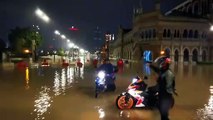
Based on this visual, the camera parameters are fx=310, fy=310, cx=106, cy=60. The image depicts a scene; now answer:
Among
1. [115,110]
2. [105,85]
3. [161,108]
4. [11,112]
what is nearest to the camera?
[161,108]

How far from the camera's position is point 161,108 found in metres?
7.33

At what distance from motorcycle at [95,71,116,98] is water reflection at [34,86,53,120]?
2.25 metres

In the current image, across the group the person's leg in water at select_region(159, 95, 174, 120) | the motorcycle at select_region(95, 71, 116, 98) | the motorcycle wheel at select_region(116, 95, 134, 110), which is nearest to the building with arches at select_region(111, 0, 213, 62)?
the motorcycle at select_region(95, 71, 116, 98)

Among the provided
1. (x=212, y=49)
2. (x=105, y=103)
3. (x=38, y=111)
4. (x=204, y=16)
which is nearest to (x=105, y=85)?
(x=105, y=103)

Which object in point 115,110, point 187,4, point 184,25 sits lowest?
point 115,110

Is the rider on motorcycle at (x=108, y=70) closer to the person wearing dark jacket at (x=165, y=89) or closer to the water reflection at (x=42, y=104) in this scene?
the water reflection at (x=42, y=104)

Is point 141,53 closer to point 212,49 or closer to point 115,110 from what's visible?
point 212,49

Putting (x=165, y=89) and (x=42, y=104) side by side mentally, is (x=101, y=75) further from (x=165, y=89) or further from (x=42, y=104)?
(x=165, y=89)

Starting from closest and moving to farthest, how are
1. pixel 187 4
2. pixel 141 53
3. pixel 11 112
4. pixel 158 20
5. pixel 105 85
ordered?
pixel 11 112
pixel 105 85
pixel 158 20
pixel 141 53
pixel 187 4

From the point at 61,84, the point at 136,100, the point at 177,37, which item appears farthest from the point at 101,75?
the point at 177,37

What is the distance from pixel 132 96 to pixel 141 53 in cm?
6773

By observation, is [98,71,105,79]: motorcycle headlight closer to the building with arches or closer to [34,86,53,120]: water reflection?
[34,86,53,120]: water reflection

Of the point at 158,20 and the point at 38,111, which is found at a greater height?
the point at 158,20

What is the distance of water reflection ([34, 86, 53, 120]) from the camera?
987 centimetres
